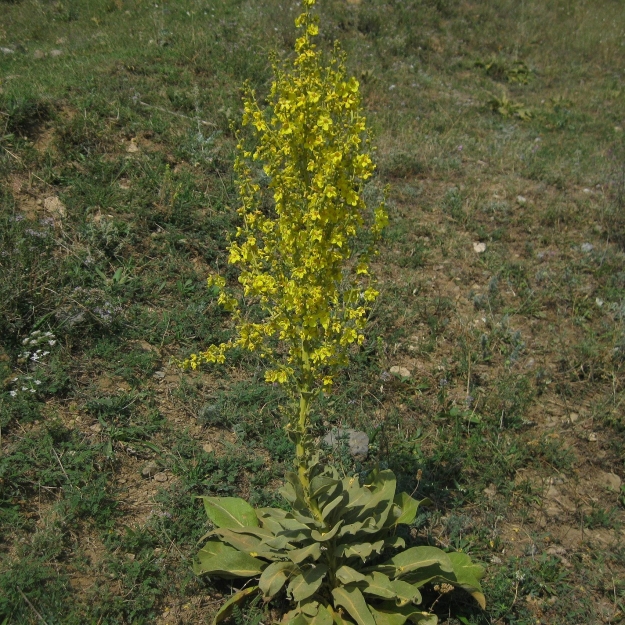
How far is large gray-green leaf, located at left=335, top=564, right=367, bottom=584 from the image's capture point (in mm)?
3436

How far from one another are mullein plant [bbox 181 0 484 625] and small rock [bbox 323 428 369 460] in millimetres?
689

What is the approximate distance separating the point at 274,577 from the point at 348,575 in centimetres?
43

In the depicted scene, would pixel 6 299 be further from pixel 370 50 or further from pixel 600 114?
pixel 600 114

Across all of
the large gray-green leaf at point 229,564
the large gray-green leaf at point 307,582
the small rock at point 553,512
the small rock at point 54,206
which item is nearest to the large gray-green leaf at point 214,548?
the large gray-green leaf at point 229,564

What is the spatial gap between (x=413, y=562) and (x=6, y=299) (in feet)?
11.7

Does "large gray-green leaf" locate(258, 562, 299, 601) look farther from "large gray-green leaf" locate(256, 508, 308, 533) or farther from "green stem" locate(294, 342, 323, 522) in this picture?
"green stem" locate(294, 342, 323, 522)

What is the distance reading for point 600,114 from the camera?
10.9 meters

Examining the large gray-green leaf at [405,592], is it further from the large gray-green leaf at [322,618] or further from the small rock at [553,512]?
the small rock at [553,512]

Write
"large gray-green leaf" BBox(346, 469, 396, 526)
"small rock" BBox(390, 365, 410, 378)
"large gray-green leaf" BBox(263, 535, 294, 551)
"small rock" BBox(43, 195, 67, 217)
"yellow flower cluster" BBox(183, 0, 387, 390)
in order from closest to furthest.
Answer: "yellow flower cluster" BBox(183, 0, 387, 390), "large gray-green leaf" BBox(263, 535, 294, 551), "large gray-green leaf" BBox(346, 469, 396, 526), "small rock" BBox(390, 365, 410, 378), "small rock" BBox(43, 195, 67, 217)

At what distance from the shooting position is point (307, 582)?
346 centimetres

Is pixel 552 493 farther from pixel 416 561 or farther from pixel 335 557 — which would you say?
pixel 335 557

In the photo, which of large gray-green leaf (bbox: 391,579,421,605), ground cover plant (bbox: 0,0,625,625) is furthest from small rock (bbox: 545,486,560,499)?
large gray-green leaf (bbox: 391,579,421,605)

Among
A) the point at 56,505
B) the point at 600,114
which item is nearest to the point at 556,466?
the point at 56,505

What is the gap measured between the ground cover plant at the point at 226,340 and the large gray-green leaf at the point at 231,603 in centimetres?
11
